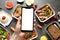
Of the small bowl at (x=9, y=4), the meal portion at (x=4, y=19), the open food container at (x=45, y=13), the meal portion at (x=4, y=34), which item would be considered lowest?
the meal portion at (x=4, y=34)

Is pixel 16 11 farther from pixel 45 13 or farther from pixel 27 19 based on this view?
pixel 27 19

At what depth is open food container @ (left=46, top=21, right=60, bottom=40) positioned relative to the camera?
189 cm

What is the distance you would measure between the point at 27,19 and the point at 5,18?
1.67 ft

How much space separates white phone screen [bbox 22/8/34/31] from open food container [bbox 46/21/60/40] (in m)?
0.45

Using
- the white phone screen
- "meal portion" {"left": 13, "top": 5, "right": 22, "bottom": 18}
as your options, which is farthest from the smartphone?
"meal portion" {"left": 13, "top": 5, "right": 22, "bottom": 18}

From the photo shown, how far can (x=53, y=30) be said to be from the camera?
1.89 m

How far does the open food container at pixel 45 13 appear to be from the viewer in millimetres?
1934

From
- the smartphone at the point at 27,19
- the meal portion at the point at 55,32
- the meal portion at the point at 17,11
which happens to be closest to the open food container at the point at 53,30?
the meal portion at the point at 55,32

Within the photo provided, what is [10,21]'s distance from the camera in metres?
1.94

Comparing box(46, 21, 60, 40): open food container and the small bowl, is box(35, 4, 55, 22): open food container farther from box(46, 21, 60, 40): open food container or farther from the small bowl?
the small bowl

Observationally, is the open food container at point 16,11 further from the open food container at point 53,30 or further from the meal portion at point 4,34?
the open food container at point 53,30

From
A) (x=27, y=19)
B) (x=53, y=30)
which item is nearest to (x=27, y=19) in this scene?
(x=27, y=19)

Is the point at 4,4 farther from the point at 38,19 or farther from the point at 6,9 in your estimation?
the point at 38,19

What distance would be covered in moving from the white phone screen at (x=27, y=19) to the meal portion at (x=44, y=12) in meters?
0.46
